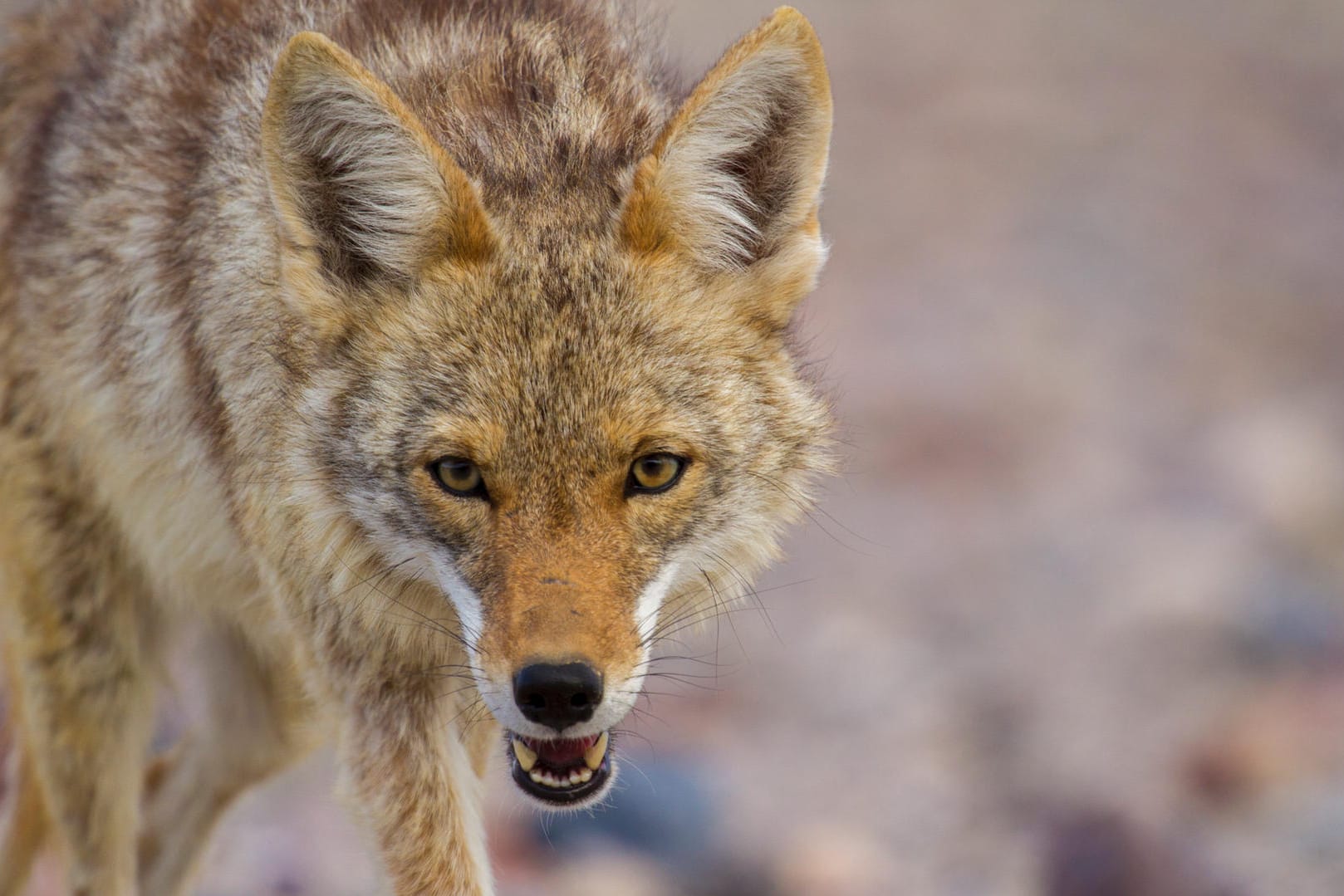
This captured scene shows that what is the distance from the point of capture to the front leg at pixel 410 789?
467 cm

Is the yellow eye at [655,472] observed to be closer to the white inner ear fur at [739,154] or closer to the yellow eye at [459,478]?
the yellow eye at [459,478]

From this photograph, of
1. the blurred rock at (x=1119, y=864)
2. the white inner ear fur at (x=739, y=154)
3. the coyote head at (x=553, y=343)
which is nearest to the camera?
the coyote head at (x=553, y=343)

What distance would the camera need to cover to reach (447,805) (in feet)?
15.5

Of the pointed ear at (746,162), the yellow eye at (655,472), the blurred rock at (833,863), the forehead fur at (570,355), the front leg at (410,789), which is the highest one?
the pointed ear at (746,162)

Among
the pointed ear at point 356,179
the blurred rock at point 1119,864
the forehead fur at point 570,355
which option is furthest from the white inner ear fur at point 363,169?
the blurred rock at point 1119,864

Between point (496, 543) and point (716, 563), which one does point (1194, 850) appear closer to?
point (716, 563)

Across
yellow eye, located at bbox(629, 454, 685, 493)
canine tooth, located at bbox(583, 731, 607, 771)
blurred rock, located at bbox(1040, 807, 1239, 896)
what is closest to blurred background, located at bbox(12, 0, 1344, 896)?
blurred rock, located at bbox(1040, 807, 1239, 896)

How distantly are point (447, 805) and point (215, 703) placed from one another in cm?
199

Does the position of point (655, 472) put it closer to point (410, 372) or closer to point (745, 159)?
point (410, 372)

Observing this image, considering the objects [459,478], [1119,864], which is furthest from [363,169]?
[1119,864]

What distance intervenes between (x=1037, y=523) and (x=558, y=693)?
299 inches

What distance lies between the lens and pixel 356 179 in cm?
439

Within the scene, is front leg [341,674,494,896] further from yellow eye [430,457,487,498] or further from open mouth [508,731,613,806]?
yellow eye [430,457,487,498]

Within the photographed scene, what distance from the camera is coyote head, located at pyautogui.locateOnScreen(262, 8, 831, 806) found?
4117mm
